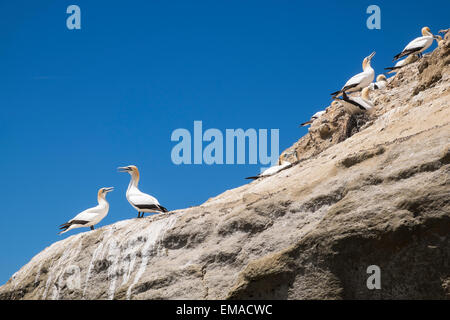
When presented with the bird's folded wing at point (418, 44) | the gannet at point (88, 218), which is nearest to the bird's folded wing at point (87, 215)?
the gannet at point (88, 218)

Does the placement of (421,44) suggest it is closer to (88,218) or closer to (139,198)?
(139,198)

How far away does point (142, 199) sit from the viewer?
15.0 meters

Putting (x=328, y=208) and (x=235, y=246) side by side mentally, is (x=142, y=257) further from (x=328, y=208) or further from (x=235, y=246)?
(x=328, y=208)

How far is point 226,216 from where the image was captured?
1134 cm

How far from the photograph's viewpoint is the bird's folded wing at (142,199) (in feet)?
48.4

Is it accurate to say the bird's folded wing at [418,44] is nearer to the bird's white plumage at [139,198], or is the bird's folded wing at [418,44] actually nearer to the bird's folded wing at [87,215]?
the bird's white plumage at [139,198]

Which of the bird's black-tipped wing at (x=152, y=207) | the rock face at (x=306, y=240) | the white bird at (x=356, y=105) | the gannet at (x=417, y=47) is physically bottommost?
the rock face at (x=306, y=240)

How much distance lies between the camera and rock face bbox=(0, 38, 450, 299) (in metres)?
8.88

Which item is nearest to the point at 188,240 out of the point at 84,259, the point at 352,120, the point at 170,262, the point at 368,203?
the point at 170,262

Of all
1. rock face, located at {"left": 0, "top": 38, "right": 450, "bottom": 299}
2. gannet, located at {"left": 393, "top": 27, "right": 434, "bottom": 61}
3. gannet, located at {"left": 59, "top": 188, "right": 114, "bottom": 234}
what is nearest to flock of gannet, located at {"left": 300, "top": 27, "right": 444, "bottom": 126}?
gannet, located at {"left": 393, "top": 27, "right": 434, "bottom": 61}

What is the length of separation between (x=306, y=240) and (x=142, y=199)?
650 cm

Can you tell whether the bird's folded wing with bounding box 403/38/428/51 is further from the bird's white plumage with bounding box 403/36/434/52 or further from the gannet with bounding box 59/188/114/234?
the gannet with bounding box 59/188/114/234
